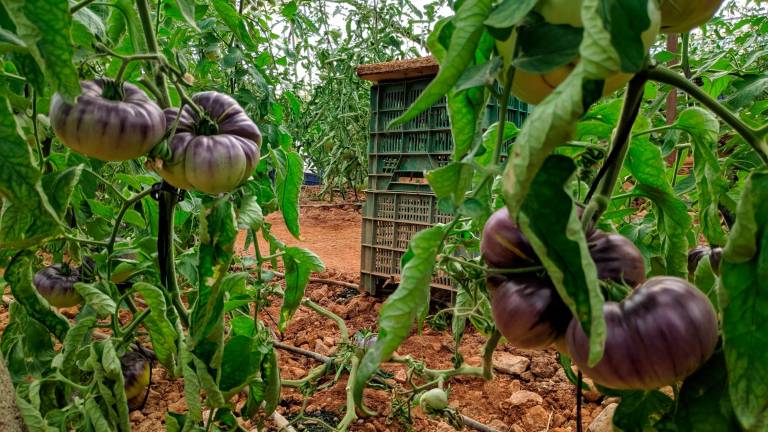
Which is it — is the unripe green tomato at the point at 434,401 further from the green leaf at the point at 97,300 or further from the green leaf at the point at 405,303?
the green leaf at the point at 405,303

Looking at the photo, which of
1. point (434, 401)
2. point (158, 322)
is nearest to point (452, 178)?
point (158, 322)

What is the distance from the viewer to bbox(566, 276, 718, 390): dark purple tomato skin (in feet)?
1.34

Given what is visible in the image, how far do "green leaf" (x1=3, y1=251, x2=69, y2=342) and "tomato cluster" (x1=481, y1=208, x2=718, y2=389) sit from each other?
78cm

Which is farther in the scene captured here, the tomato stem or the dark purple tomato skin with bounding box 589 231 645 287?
Result: the dark purple tomato skin with bounding box 589 231 645 287

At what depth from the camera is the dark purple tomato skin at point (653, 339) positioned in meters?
0.41

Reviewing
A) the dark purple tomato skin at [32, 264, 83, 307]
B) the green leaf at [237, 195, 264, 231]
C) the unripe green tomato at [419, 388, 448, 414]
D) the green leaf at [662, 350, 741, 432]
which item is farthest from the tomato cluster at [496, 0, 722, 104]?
the dark purple tomato skin at [32, 264, 83, 307]

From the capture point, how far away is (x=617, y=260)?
1.56ft

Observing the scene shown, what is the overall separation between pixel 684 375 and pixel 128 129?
2.04 ft

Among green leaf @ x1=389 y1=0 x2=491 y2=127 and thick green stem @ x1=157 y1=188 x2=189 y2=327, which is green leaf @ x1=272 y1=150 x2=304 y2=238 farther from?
green leaf @ x1=389 y1=0 x2=491 y2=127

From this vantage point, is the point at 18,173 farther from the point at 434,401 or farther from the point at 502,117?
the point at 434,401

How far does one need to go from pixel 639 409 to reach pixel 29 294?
90 cm

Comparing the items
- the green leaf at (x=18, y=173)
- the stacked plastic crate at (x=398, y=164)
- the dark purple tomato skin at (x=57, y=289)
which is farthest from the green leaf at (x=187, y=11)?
the stacked plastic crate at (x=398, y=164)

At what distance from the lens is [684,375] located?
1.40 feet

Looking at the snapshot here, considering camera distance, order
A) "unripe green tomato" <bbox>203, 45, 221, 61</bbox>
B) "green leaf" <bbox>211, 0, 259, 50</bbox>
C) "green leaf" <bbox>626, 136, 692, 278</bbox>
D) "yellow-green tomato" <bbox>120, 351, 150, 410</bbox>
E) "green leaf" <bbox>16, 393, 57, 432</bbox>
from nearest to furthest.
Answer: "green leaf" <bbox>626, 136, 692, 278</bbox>
"green leaf" <bbox>16, 393, 57, 432</bbox>
"green leaf" <bbox>211, 0, 259, 50</bbox>
"yellow-green tomato" <bbox>120, 351, 150, 410</bbox>
"unripe green tomato" <bbox>203, 45, 221, 61</bbox>
